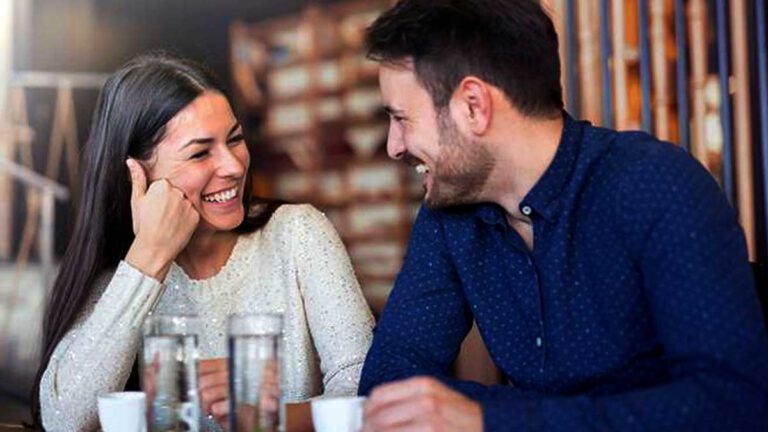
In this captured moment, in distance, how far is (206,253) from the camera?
217cm

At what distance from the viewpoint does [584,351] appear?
148cm

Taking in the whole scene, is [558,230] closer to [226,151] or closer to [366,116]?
[226,151]

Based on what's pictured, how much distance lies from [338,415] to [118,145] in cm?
96

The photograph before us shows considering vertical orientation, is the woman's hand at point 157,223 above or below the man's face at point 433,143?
below

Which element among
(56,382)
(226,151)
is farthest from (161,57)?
(56,382)

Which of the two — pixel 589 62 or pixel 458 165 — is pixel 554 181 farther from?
pixel 589 62

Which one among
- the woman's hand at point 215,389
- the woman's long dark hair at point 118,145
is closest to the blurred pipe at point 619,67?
the woman's long dark hair at point 118,145

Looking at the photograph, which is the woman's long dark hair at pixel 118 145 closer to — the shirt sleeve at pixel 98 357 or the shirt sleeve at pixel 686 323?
the shirt sleeve at pixel 98 357

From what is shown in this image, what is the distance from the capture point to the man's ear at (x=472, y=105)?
1524 millimetres

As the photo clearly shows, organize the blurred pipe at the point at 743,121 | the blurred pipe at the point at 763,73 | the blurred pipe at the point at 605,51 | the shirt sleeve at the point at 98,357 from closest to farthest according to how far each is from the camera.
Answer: the shirt sleeve at the point at 98,357 → the blurred pipe at the point at 763,73 → the blurred pipe at the point at 743,121 → the blurred pipe at the point at 605,51

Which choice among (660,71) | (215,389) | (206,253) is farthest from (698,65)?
(215,389)

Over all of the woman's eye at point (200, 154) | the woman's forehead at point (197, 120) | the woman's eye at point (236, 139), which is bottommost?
the woman's eye at point (200, 154)

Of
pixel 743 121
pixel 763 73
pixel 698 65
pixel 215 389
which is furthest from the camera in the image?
pixel 698 65

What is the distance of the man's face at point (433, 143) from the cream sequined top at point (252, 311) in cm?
46
